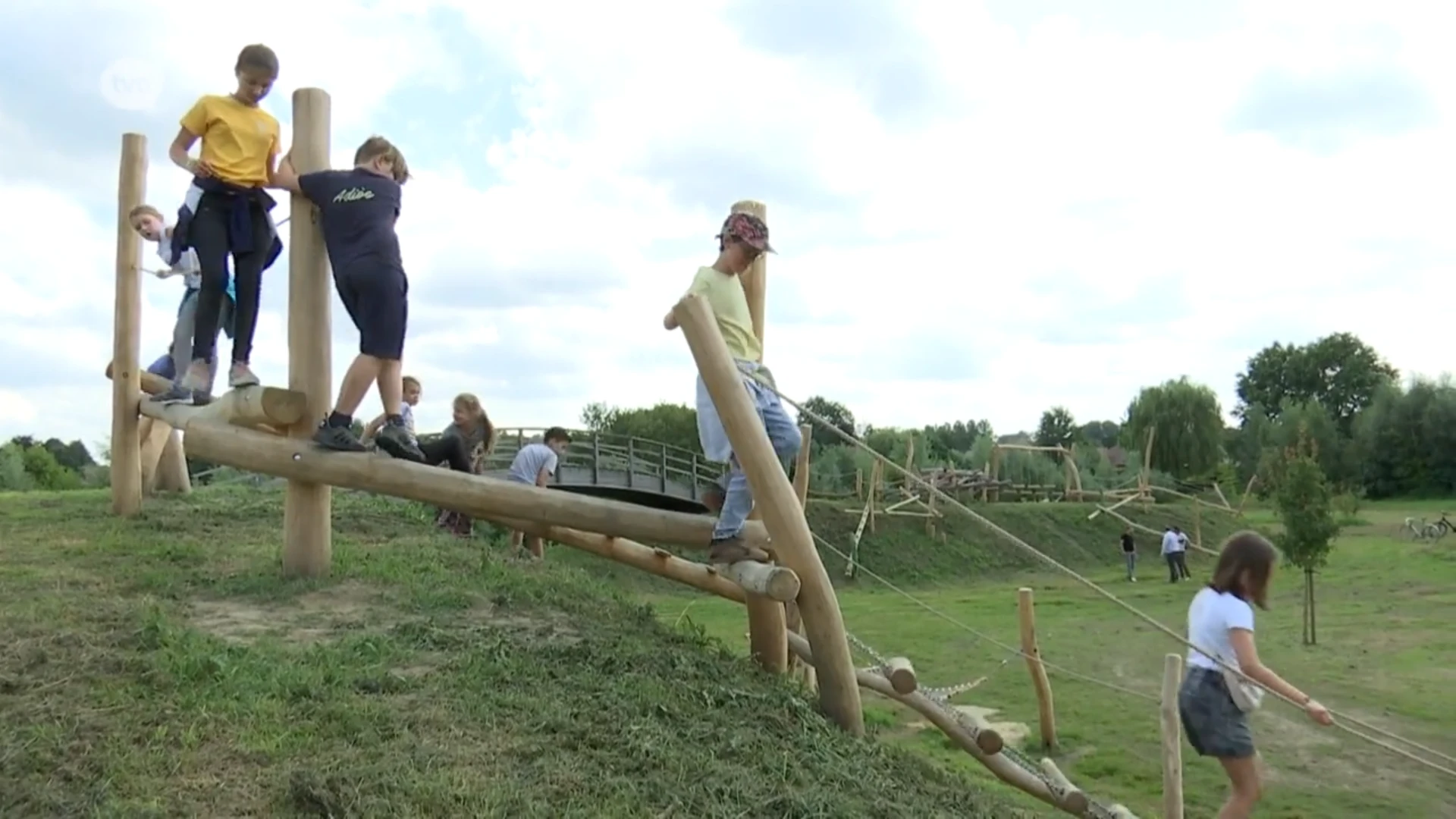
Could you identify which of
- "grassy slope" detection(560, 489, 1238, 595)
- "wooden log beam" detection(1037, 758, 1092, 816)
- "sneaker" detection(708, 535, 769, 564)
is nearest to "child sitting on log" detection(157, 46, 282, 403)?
"sneaker" detection(708, 535, 769, 564)

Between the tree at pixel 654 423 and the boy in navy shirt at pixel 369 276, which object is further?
the tree at pixel 654 423

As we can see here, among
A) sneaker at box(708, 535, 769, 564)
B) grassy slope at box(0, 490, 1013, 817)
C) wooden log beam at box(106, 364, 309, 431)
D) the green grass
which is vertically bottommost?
the green grass

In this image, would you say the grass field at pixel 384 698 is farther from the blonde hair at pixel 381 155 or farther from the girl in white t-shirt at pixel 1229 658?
the blonde hair at pixel 381 155

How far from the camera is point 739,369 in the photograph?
17.5ft

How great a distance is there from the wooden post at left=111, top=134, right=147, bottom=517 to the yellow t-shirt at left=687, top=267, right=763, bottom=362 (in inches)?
206

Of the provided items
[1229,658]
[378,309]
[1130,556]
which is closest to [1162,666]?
[1229,658]

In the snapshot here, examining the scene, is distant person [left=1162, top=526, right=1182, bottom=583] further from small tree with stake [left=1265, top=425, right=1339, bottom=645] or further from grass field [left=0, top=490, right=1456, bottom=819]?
grass field [left=0, top=490, right=1456, bottom=819]

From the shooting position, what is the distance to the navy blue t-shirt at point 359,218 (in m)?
5.50

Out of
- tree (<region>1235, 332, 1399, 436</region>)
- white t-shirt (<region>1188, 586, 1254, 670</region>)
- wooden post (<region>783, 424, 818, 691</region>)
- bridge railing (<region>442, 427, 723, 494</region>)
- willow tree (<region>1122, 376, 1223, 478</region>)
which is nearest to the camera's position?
white t-shirt (<region>1188, 586, 1254, 670</region>)

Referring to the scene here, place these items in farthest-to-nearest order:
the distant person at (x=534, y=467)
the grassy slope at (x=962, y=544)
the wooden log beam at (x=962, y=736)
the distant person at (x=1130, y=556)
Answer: the distant person at (x=1130, y=556)
the grassy slope at (x=962, y=544)
the distant person at (x=534, y=467)
the wooden log beam at (x=962, y=736)

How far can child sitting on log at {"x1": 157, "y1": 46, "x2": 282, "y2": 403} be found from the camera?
20.2 ft

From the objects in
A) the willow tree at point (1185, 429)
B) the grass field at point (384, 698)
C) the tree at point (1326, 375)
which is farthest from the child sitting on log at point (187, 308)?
the tree at point (1326, 375)

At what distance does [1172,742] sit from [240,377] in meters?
4.97

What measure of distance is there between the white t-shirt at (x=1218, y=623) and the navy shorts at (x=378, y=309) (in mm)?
3645
